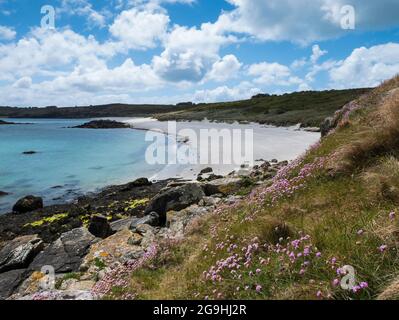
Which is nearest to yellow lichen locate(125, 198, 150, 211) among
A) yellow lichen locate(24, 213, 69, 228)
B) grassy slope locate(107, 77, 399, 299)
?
yellow lichen locate(24, 213, 69, 228)

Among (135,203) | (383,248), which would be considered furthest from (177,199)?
(383,248)

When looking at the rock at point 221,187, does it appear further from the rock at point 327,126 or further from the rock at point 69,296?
the rock at point 69,296

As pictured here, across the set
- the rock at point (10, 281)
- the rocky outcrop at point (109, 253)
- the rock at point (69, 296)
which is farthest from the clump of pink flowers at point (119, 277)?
the rock at point (10, 281)

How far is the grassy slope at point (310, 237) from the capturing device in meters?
4.34

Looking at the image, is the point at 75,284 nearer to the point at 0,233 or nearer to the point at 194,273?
the point at 194,273

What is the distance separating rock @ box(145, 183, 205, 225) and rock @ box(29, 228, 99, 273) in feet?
11.3

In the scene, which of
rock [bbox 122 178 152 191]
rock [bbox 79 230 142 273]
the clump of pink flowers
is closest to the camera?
the clump of pink flowers

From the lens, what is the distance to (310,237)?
17.2ft

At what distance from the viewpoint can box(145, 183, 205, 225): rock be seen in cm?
1569

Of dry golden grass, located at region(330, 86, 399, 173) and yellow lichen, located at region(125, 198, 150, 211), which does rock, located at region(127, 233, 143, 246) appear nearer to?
dry golden grass, located at region(330, 86, 399, 173)

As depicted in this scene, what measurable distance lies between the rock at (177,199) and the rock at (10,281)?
565cm

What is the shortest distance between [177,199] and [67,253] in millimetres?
5064
